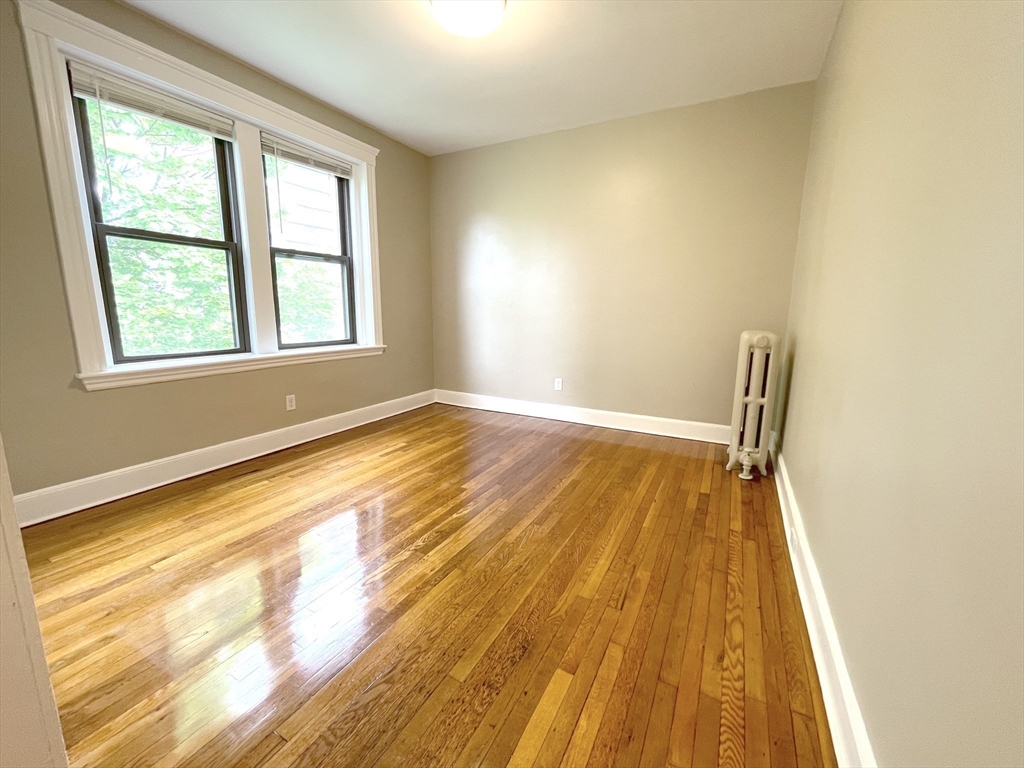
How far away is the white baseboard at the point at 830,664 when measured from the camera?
3.06 ft

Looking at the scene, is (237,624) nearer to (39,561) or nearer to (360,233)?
(39,561)

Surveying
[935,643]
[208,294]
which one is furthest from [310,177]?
[935,643]

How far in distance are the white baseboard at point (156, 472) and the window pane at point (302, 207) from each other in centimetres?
149

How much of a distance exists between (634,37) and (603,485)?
8.78ft

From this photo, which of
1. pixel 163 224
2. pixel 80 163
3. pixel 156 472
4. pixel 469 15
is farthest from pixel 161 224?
pixel 469 15

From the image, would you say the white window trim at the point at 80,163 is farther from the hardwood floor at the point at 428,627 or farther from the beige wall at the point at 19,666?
the beige wall at the point at 19,666

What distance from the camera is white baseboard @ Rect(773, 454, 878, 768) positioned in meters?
0.93

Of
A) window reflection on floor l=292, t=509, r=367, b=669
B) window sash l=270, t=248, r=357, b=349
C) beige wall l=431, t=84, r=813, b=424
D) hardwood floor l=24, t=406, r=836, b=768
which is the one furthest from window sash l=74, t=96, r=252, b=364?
beige wall l=431, t=84, r=813, b=424

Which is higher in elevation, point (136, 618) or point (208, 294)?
point (208, 294)

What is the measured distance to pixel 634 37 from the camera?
2291mm

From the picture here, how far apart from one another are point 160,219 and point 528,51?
8.16 feet

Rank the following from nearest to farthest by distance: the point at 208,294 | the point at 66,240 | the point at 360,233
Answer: the point at 66,240 < the point at 208,294 < the point at 360,233

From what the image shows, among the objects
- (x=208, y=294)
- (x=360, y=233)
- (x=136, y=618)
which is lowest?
(x=136, y=618)

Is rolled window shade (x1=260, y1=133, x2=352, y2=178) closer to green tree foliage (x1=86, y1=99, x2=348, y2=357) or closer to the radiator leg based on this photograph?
green tree foliage (x1=86, y1=99, x2=348, y2=357)
